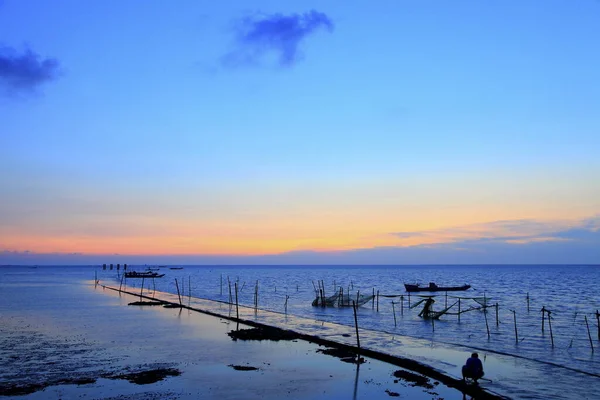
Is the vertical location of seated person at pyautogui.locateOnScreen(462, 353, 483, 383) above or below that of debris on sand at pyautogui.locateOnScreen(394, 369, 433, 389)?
above

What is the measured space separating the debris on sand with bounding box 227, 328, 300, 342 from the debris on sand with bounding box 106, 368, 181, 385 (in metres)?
8.38

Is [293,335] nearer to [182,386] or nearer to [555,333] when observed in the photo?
[182,386]

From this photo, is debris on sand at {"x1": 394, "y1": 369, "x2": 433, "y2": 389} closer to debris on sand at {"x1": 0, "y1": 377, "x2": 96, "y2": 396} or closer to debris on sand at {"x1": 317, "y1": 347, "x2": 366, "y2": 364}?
debris on sand at {"x1": 317, "y1": 347, "x2": 366, "y2": 364}

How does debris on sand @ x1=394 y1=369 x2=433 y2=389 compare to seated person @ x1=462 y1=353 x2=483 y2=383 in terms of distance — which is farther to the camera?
debris on sand @ x1=394 y1=369 x2=433 y2=389

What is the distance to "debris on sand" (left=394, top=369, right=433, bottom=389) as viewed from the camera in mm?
17500

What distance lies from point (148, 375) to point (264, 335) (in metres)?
10.2

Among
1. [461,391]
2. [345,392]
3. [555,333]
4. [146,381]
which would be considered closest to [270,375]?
[345,392]

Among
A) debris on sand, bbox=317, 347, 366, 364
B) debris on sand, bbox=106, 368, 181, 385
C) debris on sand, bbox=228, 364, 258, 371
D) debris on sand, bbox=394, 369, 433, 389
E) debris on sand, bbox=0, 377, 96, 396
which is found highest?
debris on sand, bbox=0, 377, 96, 396

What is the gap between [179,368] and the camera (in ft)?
64.0

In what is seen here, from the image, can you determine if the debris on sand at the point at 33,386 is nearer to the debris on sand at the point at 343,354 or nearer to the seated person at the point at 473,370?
the debris on sand at the point at 343,354

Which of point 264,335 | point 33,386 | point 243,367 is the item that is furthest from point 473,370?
point 33,386

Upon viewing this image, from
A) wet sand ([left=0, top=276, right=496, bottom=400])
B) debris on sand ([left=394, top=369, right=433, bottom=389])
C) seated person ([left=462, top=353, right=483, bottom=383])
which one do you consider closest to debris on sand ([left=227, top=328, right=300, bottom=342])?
wet sand ([left=0, top=276, right=496, bottom=400])

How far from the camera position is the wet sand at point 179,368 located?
16156 mm

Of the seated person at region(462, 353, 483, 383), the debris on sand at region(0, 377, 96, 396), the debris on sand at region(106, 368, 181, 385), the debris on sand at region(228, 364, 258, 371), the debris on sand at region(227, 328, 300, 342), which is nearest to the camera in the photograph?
the debris on sand at region(0, 377, 96, 396)
